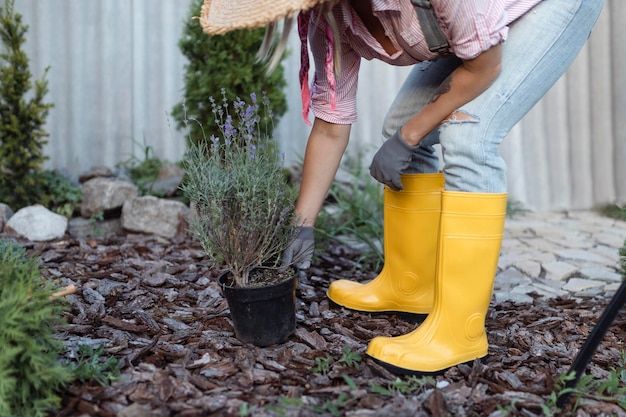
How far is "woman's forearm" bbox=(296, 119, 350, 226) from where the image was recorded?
2.09 metres

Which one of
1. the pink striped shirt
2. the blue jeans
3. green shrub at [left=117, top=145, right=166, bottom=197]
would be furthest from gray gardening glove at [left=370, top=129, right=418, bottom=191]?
green shrub at [left=117, top=145, right=166, bottom=197]

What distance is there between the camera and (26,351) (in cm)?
133

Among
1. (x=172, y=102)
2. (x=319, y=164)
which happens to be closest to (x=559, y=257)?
(x=319, y=164)

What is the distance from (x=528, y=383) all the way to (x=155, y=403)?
3.32 ft

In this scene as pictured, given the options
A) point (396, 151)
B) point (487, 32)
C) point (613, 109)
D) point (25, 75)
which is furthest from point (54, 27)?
point (613, 109)

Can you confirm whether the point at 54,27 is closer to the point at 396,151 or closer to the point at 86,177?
the point at 86,177

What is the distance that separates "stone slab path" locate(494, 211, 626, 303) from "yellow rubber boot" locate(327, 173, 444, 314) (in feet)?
1.88

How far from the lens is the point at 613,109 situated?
479 cm

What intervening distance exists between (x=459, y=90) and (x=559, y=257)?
2.12m

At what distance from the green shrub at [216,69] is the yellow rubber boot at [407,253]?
166 cm

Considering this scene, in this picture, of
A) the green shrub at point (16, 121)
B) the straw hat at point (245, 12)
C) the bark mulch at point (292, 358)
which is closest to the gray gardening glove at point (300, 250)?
the bark mulch at point (292, 358)

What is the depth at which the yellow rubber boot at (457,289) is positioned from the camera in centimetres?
166

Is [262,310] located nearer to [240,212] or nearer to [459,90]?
[240,212]

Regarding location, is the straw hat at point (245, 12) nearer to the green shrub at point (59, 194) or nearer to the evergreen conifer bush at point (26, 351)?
the evergreen conifer bush at point (26, 351)
